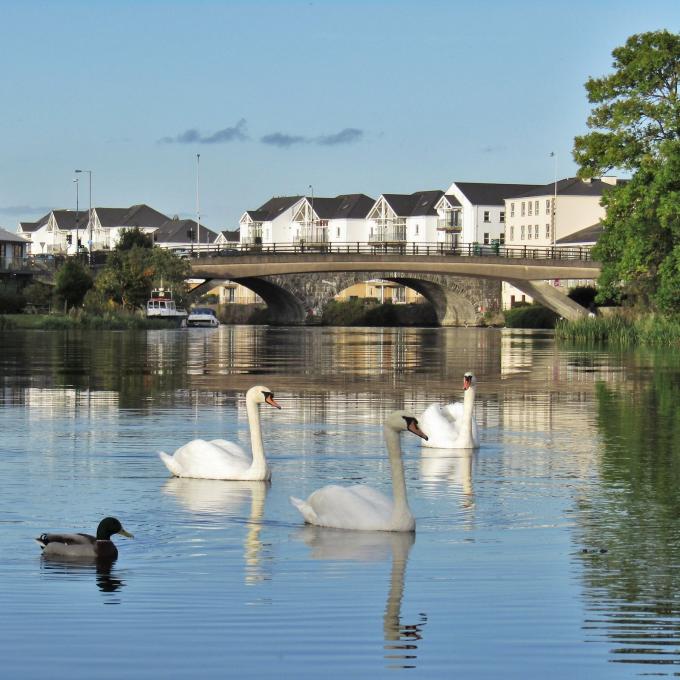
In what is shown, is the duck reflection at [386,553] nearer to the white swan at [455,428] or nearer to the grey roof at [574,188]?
the white swan at [455,428]

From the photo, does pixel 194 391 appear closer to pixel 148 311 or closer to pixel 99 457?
pixel 99 457

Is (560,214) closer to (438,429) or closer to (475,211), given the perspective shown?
(475,211)

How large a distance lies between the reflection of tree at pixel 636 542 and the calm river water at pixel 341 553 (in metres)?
0.03

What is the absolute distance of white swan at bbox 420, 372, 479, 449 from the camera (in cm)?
2212

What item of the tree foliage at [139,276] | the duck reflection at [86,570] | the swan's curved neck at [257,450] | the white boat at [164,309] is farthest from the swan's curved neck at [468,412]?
the tree foliage at [139,276]

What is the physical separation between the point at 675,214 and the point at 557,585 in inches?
2045

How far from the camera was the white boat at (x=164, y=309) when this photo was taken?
10706 cm

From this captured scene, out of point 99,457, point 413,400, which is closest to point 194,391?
point 413,400

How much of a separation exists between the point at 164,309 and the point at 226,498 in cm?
9227

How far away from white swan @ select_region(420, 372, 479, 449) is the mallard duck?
9623mm

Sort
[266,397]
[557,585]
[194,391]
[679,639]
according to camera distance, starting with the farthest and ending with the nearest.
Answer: [194,391] < [266,397] < [557,585] < [679,639]

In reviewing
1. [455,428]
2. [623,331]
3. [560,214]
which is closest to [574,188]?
[560,214]

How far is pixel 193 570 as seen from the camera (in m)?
12.6

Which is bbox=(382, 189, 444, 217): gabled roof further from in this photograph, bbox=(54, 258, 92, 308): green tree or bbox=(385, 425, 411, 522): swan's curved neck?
bbox=(385, 425, 411, 522): swan's curved neck
